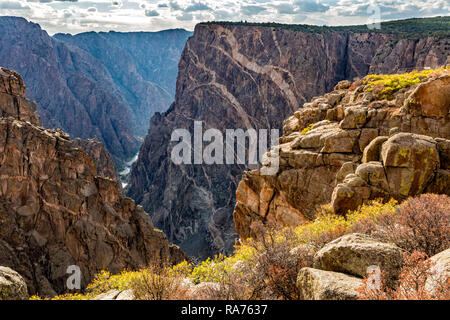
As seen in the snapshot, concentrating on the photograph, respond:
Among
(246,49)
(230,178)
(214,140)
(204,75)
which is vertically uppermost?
(246,49)

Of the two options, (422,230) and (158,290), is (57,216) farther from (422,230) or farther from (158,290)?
(422,230)

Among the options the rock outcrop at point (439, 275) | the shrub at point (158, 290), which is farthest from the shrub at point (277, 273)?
the rock outcrop at point (439, 275)

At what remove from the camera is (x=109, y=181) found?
40.9 metres

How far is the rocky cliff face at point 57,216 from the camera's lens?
3278cm

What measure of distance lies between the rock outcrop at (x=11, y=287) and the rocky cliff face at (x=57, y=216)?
2509 cm

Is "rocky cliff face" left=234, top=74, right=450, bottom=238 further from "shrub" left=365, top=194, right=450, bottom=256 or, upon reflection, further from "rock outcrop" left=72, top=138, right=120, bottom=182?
"rock outcrop" left=72, top=138, right=120, bottom=182

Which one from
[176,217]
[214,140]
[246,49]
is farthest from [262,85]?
[176,217]

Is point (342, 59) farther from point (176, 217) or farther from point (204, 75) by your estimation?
point (176, 217)

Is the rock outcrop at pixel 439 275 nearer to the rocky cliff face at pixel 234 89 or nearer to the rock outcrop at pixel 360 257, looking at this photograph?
the rock outcrop at pixel 360 257

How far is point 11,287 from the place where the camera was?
8438mm

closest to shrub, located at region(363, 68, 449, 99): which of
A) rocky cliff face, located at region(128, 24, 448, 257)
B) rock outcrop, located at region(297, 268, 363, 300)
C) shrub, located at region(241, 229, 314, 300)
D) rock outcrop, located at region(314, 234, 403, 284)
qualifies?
shrub, located at region(241, 229, 314, 300)

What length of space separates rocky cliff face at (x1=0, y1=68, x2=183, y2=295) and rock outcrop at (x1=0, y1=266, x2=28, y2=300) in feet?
82.3

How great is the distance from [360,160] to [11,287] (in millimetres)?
16755
